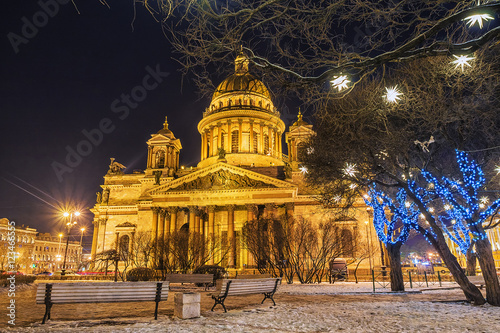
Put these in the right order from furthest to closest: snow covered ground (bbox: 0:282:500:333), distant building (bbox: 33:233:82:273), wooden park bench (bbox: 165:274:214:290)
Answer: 1. distant building (bbox: 33:233:82:273)
2. wooden park bench (bbox: 165:274:214:290)
3. snow covered ground (bbox: 0:282:500:333)

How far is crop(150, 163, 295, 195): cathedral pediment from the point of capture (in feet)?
132

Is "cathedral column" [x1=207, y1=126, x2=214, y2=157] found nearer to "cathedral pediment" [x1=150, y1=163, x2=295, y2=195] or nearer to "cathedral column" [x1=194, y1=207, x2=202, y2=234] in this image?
"cathedral pediment" [x1=150, y1=163, x2=295, y2=195]

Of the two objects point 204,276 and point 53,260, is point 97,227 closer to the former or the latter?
point 204,276

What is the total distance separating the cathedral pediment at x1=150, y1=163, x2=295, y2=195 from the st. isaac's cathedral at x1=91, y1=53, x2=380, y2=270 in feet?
0.36

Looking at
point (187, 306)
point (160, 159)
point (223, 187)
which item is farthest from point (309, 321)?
point (160, 159)

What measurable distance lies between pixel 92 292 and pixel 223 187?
109ft

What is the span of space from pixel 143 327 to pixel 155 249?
80.9 feet

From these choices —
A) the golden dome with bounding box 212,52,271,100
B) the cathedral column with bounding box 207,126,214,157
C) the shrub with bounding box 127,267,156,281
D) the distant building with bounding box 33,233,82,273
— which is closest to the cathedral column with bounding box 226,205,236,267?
the shrub with bounding box 127,267,156,281

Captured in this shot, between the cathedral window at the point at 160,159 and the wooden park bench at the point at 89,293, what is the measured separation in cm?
4326

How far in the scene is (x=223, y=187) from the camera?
133ft

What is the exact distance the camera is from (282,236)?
89.1 feet

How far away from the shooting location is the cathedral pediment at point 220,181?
40344 millimetres

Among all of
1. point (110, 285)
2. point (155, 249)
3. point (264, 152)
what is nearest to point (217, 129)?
point (264, 152)

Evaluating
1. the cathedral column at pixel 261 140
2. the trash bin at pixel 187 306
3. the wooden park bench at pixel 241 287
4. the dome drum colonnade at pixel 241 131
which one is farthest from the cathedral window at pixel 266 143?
the trash bin at pixel 187 306
